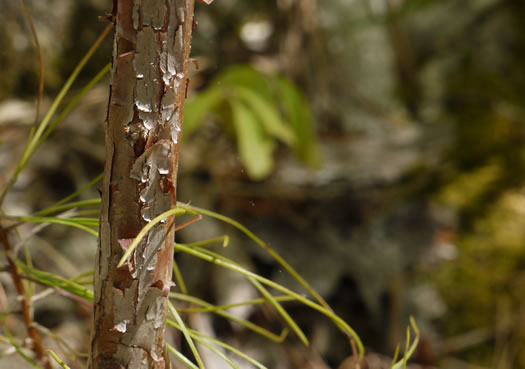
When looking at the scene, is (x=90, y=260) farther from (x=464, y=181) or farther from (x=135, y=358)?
(x=464, y=181)

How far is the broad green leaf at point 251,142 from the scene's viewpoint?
1030mm

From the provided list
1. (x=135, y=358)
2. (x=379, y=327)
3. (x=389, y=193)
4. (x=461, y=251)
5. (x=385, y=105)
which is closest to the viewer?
(x=135, y=358)

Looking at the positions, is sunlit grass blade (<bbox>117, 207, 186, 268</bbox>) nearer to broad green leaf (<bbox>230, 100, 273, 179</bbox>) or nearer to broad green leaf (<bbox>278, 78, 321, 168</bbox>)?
broad green leaf (<bbox>230, 100, 273, 179</bbox>)

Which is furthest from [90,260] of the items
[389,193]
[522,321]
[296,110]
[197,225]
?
[522,321]

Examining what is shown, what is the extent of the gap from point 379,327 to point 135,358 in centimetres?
87

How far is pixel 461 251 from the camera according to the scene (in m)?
1.24

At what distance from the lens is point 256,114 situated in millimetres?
1139

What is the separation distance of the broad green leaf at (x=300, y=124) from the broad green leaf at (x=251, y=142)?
10 centimetres

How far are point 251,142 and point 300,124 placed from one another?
18cm

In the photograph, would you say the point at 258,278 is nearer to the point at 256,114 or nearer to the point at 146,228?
the point at 146,228

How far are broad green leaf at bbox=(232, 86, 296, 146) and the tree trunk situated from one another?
0.77 meters

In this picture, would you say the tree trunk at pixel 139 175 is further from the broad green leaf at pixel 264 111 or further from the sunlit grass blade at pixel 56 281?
the broad green leaf at pixel 264 111

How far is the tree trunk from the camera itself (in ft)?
1.00

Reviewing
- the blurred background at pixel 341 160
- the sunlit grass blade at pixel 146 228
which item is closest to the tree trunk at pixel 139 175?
the sunlit grass blade at pixel 146 228
